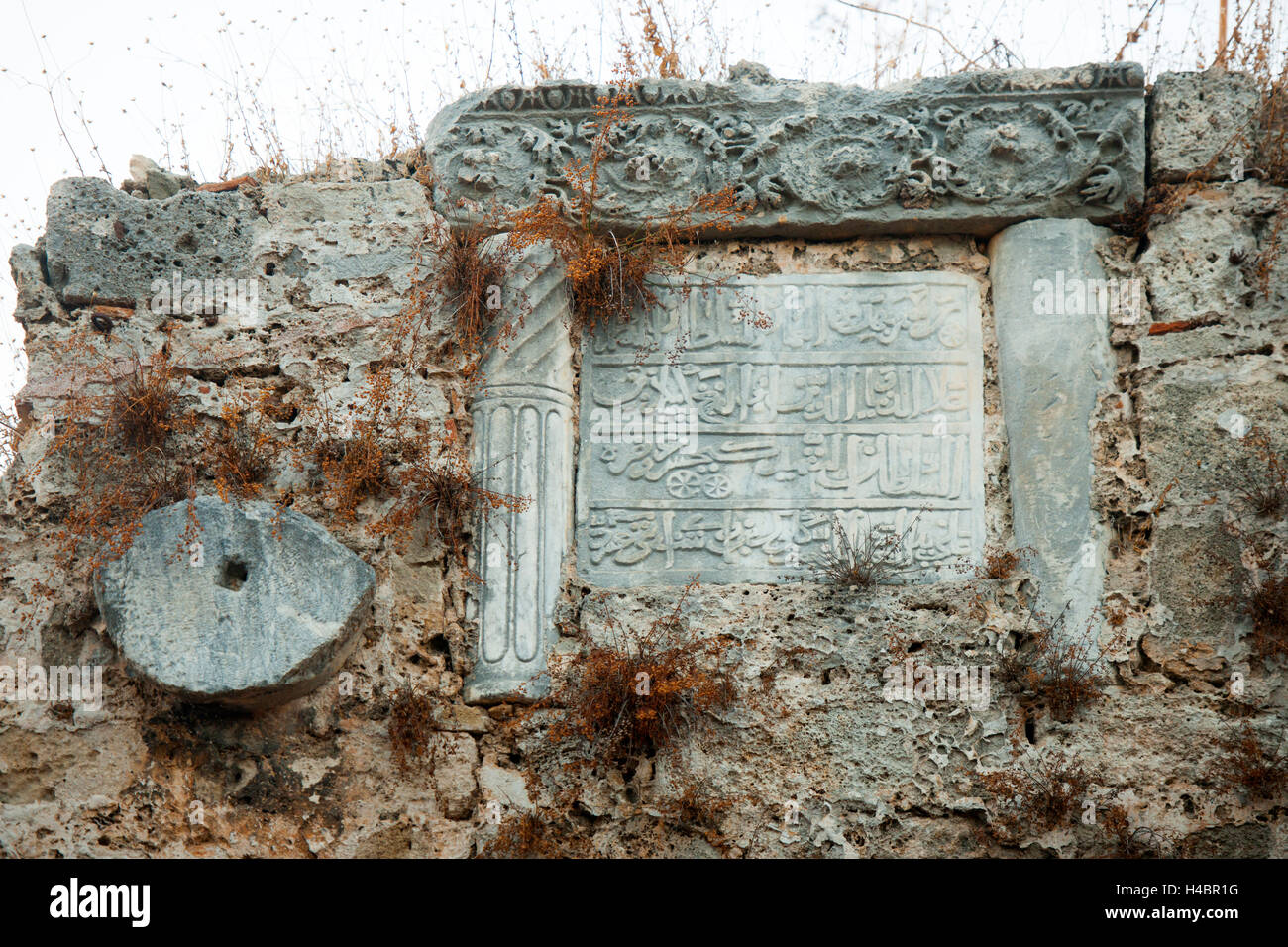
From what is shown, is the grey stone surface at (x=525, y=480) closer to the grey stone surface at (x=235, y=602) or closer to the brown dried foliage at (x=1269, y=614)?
the grey stone surface at (x=235, y=602)

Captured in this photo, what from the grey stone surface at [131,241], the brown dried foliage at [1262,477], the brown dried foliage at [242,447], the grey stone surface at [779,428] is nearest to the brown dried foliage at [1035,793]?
the grey stone surface at [779,428]

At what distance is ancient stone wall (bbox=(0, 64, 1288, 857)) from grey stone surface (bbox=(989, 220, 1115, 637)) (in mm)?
14

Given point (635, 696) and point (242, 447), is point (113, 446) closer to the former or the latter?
point (242, 447)

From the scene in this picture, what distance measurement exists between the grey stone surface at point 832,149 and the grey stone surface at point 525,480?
490mm

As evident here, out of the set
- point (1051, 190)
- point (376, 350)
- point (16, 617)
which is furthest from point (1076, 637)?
point (16, 617)

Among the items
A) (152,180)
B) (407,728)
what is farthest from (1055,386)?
(152,180)

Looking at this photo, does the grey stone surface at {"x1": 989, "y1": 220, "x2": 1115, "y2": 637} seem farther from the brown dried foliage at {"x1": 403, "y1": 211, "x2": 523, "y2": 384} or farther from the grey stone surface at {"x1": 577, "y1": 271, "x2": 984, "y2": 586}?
the brown dried foliage at {"x1": 403, "y1": 211, "x2": 523, "y2": 384}

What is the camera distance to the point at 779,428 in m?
4.66

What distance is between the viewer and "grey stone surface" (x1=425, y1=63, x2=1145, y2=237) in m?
4.70

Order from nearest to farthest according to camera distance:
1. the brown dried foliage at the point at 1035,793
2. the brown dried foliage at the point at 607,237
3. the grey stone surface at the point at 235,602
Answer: the grey stone surface at the point at 235,602, the brown dried foliage at the point at 1035,793, the brown dried foliage at the point at 607,237

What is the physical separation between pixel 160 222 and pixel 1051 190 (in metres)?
3.57

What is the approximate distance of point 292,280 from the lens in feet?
15.8

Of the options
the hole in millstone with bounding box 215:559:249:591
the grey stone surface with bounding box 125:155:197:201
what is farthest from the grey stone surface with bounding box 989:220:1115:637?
the grey stone surface with bounding box 125:155:197:201

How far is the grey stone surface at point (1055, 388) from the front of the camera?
14.5 feet
